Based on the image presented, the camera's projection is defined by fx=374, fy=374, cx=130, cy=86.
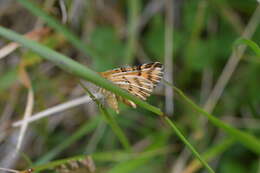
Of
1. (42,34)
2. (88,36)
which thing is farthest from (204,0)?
(42,34)

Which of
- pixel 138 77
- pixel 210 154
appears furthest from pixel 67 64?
pixel 210 154

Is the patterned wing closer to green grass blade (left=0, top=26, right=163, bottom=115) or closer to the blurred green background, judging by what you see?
green grass blade (left=0, top=26, right=163, bottom=115)

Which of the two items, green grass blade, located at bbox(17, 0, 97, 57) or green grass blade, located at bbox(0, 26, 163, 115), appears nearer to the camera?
green grass blade, located at bbox(0, 26, 163, 115)

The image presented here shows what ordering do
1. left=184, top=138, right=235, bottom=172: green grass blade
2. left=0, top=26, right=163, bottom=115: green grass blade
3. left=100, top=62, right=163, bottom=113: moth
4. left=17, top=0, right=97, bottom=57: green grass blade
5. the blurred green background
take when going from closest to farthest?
left=0, top=26, right=163, bottom=115: green grass blade
left=100, top=62, right=163, bottom=113: moth
left=17, top=0, right=97, bottom=57: green grass blade
left=184, top=138, right=235, bottom=172: green grass blade
the blurred green background

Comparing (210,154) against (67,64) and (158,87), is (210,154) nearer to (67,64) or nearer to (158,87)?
(158,87)

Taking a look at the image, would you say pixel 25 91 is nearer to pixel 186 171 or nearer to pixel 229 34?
pixel 186 171

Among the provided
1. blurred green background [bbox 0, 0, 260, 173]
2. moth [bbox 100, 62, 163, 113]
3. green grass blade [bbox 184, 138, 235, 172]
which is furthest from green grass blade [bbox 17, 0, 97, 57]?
green grass blade [bbox 184, 138, 235, 172]
